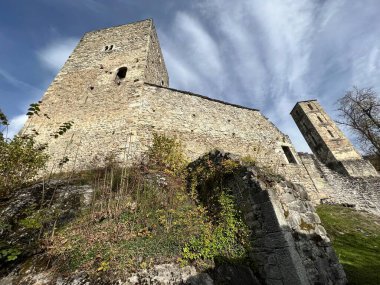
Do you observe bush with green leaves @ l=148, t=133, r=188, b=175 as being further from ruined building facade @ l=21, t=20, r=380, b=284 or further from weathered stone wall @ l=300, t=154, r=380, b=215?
weathered stone wall @ l=300, t=154, r=380, b=215

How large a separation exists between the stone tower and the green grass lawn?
22.1 ft

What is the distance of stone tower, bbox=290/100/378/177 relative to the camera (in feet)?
52.1

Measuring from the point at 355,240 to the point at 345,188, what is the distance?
6.96 meters

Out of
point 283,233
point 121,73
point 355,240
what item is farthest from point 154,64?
point 355,240

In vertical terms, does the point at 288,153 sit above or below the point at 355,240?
above

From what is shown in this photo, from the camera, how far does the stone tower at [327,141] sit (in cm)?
1588

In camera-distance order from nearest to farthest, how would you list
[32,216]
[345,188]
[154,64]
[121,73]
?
[32,216], [121,73], [345,188], [154,64]

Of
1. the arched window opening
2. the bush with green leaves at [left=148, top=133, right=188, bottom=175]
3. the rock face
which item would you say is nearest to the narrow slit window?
the bush with green leaves at [left=148, top=133, right=188, bottom=175]

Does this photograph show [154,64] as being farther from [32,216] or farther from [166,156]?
[32,216]

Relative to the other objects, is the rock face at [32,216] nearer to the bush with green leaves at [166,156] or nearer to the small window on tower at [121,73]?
the bush with green leaves at [166,156]

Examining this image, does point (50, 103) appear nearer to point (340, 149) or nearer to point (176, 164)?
point (176, 164)

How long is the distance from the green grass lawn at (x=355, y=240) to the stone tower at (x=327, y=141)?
22.1 feet

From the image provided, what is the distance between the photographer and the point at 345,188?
42.2 ft

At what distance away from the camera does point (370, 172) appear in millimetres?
15047
